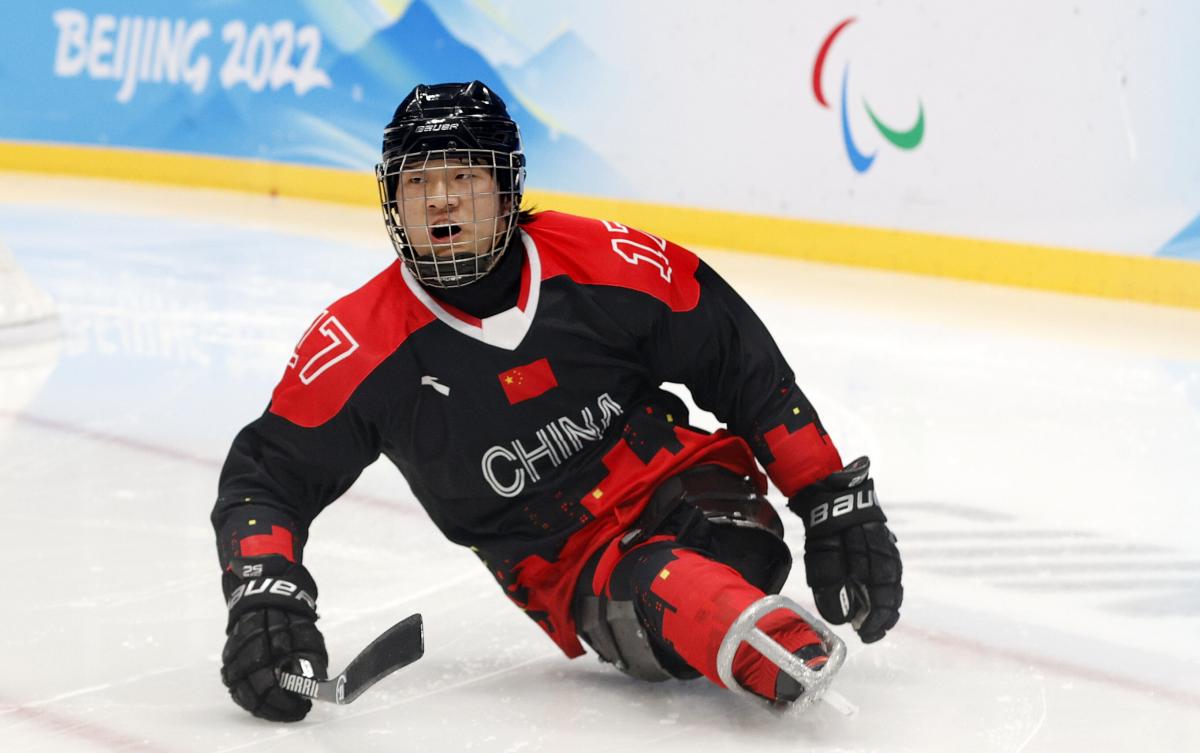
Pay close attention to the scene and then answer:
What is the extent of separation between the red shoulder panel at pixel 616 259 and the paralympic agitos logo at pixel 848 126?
4301 mm

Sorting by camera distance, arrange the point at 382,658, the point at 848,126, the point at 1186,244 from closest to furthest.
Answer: the point at 382,658 < the point at 1186,244 < the point at 848,126

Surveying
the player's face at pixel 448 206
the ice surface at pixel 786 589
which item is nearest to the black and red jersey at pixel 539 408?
the player's face at pixel 448 206

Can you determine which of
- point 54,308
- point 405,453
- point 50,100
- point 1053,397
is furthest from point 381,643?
point 50,100

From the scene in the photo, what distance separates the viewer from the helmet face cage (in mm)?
2129

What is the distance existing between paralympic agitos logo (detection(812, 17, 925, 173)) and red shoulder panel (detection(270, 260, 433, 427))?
177 inches

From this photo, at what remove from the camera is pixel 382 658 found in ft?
6.88

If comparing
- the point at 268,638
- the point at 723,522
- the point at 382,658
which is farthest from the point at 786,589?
the point at 268,638

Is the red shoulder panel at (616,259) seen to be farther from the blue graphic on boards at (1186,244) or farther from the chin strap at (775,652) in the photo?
the blue graphic on boards at (1186,244)

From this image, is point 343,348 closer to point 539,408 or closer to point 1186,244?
point 539,408

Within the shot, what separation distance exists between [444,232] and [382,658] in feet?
1.72

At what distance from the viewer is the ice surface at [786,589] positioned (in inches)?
85.4

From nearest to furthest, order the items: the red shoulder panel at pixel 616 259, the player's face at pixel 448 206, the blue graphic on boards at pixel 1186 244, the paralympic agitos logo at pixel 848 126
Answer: the player's face at pixel 448 206, the red shoulder panel at pixel 616 259, the blue graphic on boards at pixel 1186 244, the paralympic agitos logo at pixel 848 126

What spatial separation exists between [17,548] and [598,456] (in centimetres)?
132

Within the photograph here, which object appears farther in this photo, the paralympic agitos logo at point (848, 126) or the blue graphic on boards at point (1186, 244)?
the paralympic agitos logo at point (848, 126)
